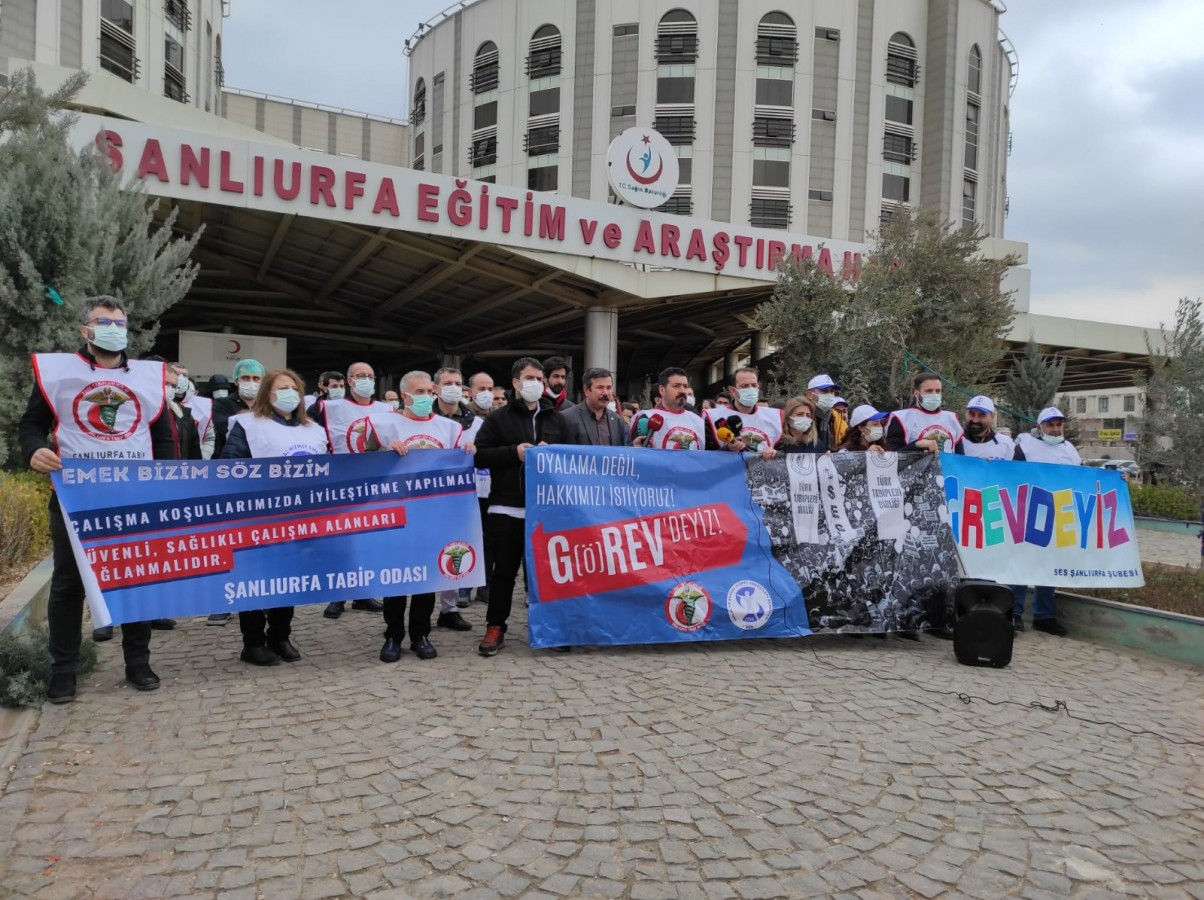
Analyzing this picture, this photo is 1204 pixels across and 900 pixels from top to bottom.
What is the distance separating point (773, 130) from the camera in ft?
143

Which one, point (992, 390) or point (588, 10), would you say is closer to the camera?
A: point (992, 390)

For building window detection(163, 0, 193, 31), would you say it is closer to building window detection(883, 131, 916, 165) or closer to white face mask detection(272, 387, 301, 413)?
building window detection(883, 131, 916, 165)

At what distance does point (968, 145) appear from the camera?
48594 mm

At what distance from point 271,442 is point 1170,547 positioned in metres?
13.7

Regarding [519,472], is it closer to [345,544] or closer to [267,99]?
[345,544]

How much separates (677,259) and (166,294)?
13448 mm

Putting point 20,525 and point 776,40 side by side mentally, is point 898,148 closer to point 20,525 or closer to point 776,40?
point 776,40

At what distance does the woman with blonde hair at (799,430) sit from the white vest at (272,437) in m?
3.69

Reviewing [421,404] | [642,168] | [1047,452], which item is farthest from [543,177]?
[421,404]

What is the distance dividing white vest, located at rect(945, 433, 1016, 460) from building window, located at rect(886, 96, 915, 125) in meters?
45.4

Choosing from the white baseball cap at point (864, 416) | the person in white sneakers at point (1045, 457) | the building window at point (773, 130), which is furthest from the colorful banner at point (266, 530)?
the building window at point (773, 130)

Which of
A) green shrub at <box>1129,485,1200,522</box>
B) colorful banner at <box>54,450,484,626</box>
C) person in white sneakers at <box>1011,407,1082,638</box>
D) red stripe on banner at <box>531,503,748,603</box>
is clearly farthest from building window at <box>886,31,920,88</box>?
colorful banner at <box>54,450,484,626</box>

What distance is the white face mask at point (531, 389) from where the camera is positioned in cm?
535

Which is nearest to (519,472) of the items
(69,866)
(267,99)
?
(69,866)
